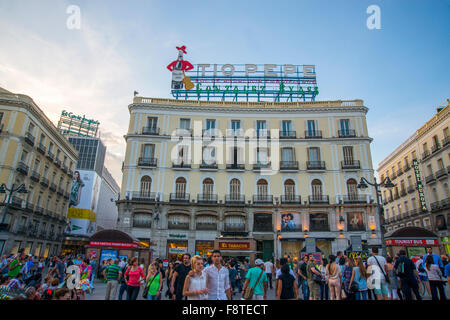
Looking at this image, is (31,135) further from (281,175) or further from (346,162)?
(346,162)

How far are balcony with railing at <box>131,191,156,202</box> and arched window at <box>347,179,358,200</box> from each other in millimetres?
20689

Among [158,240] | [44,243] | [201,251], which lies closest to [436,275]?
[201,251]

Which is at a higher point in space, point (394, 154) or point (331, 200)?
point (394, 154)

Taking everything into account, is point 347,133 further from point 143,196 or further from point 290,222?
point 143,196

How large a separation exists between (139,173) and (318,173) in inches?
769

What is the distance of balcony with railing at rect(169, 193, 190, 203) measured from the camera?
31.3m

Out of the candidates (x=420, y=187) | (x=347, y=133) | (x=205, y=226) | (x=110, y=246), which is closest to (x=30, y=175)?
(x=205, y=226)

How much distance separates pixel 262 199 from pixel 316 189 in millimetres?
5975

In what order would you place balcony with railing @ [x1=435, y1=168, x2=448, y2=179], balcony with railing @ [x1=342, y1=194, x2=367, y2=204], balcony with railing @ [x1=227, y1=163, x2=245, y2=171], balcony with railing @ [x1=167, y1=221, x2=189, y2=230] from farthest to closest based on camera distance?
balcony with railing @ [x1=435, y1=168, x2=448, y2=179] < balcony with railing @ [x1=227, y1=163, x2=245, y2=171] < balcony with railing @ [x1=342, y1=194, x2=367, y2=204] < balcony with railing @ [x1=167, y1=221, x2=189, y2=230]

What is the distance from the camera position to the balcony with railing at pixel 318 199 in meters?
31.3

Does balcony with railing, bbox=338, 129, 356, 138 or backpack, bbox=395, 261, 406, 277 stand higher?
balcony with railing, bbox=338, 129, 356, 138

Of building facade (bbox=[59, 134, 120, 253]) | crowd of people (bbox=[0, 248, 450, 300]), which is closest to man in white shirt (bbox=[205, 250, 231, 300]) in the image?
crowd of people (bbox=[0, 248, 450, 300])

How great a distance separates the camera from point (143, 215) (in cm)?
3089

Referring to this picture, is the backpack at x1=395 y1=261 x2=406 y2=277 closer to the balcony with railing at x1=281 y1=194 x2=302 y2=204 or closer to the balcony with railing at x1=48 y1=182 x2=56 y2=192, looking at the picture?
the balcony with railing at x1=281 y1=194 x2=302 y2=204
